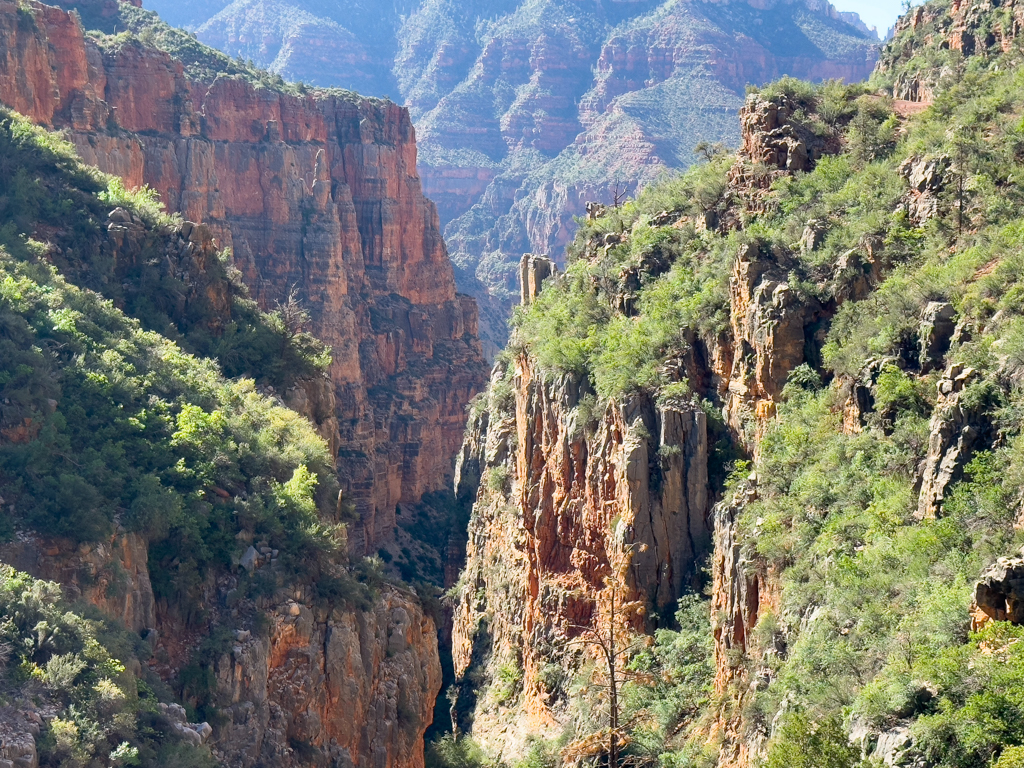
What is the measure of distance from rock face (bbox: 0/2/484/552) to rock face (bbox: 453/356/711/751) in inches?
715

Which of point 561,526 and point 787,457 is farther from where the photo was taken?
point 561,526

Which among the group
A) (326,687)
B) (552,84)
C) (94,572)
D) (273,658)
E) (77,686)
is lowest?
(326,687)

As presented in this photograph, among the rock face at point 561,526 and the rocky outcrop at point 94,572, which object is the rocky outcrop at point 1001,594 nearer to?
the rock face at point 561,526

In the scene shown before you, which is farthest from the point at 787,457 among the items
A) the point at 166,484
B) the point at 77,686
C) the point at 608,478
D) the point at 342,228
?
the point at 342,228

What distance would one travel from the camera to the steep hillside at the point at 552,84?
548 ft

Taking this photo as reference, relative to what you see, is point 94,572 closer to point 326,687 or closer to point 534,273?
point 326,687

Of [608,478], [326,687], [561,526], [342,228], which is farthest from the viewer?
[342,228]

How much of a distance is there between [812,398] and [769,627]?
675 cm

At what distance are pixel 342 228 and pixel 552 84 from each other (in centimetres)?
9999

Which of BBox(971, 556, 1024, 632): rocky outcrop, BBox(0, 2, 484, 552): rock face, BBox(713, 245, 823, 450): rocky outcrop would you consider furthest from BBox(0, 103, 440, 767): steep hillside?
BBox(0, 2, 484, 552): rock face

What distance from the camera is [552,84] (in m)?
191

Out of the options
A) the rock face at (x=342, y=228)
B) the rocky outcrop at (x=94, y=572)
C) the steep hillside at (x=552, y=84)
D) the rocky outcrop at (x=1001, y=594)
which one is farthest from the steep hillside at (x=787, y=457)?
the steep hillside at (x=552, y=84)

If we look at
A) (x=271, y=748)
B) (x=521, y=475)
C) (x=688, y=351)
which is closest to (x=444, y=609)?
(x=521, y=475)

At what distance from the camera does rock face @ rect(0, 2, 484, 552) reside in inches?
3204
